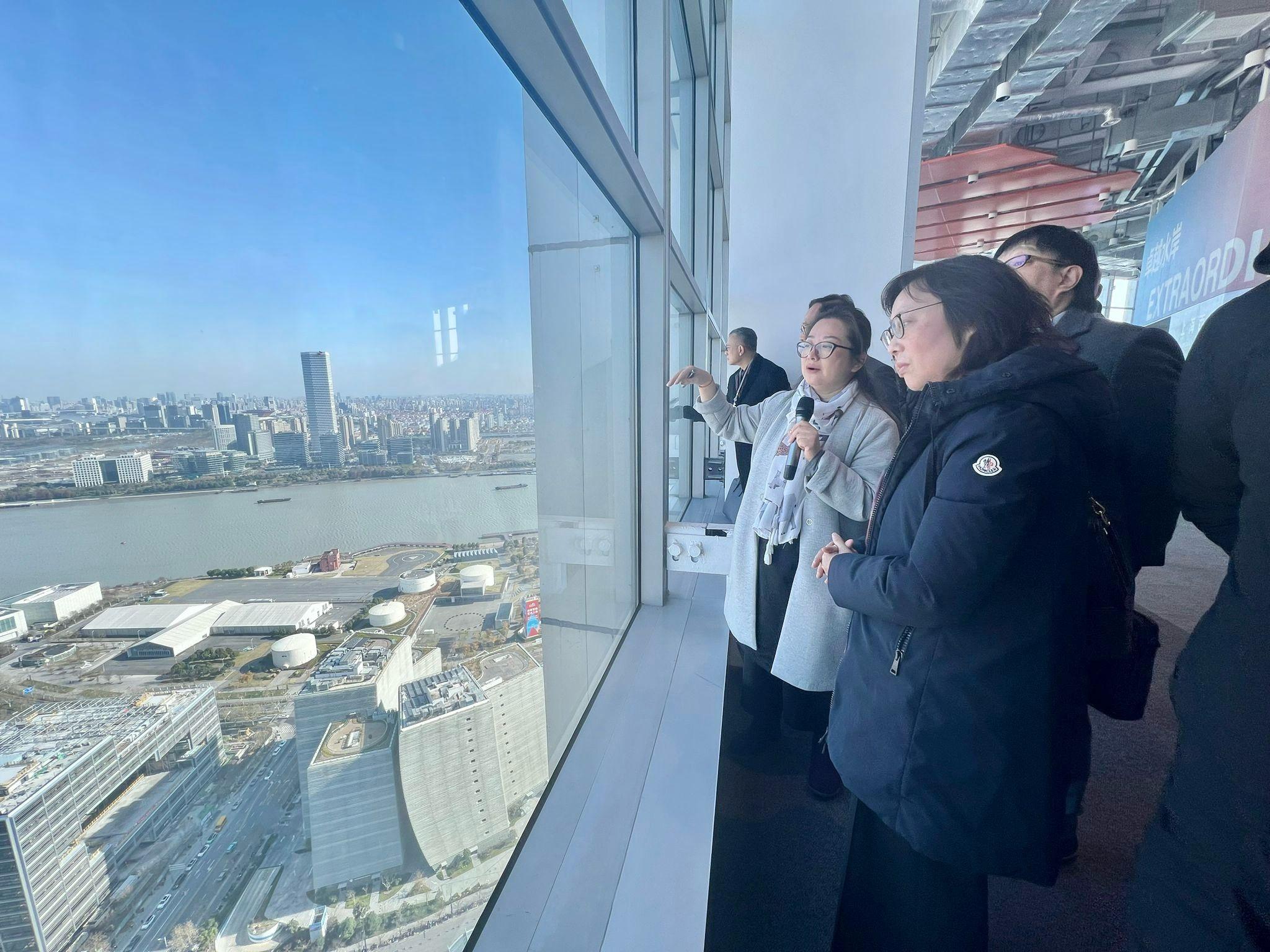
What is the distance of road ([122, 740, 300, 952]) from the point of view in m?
0.39

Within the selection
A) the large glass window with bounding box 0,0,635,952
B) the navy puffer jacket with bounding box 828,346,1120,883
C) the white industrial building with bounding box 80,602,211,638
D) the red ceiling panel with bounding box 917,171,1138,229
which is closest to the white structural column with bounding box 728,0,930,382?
the navy puffer jacket with bounding box 828,346,1120,883

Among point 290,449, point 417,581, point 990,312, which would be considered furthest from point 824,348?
point 290,449

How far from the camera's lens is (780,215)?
304cm

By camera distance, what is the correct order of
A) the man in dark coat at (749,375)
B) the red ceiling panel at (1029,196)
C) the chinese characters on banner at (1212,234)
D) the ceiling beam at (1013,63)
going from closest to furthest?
the man in dark coat at (749,375), the chinese characters on banner at (1212,234), the ceiling beam at (1013,63), the red ceiling panel at (1029,196)

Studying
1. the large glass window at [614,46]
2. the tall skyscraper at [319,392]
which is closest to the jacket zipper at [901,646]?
the tall skyscraper at [319,392]

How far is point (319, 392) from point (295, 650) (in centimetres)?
25

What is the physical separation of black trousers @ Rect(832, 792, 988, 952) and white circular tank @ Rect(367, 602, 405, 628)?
98 centimetres

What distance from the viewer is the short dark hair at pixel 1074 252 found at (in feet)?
4.55

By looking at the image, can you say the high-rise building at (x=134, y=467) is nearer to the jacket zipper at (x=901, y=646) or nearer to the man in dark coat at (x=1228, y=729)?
the jacket zipper at (x=901, y=646)

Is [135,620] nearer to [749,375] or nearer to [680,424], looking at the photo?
[749,375]

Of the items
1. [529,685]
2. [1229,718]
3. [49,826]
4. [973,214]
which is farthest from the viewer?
[973,214]

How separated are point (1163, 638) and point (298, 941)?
4.40 metres

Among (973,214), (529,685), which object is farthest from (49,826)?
(973,214)

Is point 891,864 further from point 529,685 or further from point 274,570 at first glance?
point 274,570
